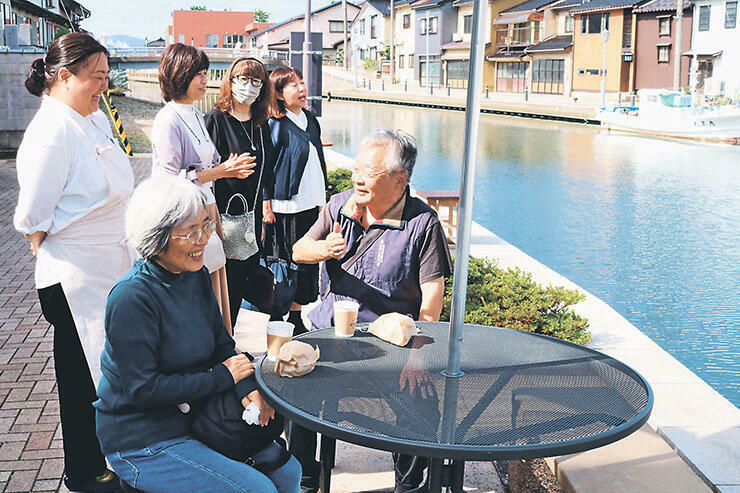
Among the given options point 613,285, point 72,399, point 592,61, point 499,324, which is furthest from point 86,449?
point 592,61

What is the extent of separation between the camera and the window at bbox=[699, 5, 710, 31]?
38.8m

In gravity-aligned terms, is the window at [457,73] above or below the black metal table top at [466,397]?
above

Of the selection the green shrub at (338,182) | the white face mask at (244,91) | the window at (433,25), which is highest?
the window at (433,25)

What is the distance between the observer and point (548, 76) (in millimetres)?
48562

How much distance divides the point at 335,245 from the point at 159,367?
1.03 meters

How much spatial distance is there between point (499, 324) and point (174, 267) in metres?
2.94

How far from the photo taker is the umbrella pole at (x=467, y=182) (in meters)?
2.45

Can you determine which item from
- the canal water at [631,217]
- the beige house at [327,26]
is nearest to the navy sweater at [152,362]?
the canal water at [631,217]

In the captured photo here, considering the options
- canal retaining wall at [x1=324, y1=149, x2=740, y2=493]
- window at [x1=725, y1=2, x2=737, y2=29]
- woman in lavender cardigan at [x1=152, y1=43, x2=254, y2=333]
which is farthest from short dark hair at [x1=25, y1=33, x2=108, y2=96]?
window at [x1=725, y1=2, x2=737, y2=29]

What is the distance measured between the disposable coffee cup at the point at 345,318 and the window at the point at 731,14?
39.9 metres

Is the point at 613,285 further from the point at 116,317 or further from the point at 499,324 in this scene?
the point at 116,317

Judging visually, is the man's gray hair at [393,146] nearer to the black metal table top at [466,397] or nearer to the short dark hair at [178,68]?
the black metal table top at [466,397]

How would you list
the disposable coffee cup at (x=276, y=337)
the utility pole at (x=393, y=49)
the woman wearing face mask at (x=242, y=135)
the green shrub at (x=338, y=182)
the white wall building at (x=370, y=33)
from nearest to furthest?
the disposable coffee cup at (x=276, y=337)
the woman wearing face mask at (x=242, y=135)
the green shrub at (x=338, y=182)
the utility pole at (x=393, y=49)
the white wall building at (x=370, y=33)

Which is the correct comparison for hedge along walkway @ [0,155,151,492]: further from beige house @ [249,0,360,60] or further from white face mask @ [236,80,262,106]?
beige house @ [249,0,360,60]
